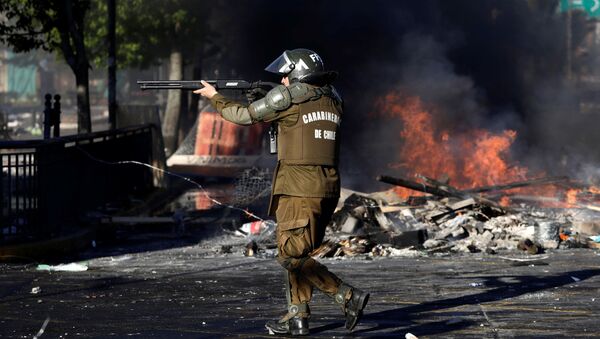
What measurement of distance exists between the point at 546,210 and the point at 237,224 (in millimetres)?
4479

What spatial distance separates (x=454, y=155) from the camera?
2038 cm

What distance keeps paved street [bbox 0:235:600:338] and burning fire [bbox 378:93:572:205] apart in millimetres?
5769

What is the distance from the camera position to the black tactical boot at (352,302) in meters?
6.79

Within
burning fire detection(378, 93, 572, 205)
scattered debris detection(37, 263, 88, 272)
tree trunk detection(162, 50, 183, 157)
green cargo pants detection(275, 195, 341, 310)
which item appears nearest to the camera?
green cargo pants detection(275, 195, 341, 310)

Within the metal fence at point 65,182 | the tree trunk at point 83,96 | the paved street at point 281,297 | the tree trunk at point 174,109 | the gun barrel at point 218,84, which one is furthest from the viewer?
the tree trunk at point 174,109

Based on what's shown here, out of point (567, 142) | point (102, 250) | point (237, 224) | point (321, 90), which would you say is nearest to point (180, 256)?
point (102, 250)

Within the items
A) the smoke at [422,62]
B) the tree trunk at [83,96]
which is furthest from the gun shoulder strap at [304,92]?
the smoke at [422,62]

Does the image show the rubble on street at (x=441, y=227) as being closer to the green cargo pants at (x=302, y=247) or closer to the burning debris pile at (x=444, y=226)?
the burning debris pile at (x=444, y=226)

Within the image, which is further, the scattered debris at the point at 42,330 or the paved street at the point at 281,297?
the paved street at the point at 281,297

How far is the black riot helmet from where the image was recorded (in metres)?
7.00

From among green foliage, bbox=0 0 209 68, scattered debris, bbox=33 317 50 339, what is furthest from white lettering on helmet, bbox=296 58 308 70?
green foliage, bbox=0 0 209 68

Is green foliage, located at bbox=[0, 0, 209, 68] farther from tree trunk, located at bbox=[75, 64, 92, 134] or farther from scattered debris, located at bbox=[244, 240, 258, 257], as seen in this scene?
scattered debris, located at bbox=[244, 240, 258, 257]

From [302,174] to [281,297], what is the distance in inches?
74.4

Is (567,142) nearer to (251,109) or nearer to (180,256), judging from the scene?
(180,256)
